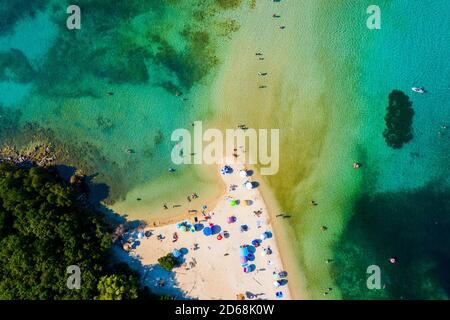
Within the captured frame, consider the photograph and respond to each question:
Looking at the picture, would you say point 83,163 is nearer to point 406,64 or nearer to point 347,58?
point 347,58

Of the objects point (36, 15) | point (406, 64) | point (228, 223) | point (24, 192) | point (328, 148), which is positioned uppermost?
point (36, 15)

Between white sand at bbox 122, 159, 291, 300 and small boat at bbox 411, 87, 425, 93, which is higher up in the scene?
small boat at bbox 411, 87, 425, 93

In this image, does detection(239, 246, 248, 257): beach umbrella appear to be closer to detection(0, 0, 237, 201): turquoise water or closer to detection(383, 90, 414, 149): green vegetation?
detection(0, 0, 237, 201): turquoise water

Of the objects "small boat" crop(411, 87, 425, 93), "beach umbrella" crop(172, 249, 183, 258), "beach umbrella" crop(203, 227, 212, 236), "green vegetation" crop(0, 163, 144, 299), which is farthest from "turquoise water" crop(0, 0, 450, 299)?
"beach umbrella" crop(172, 249, 183, 258)

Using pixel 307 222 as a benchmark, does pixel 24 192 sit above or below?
above

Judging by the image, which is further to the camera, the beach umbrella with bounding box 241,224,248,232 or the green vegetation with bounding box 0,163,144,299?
the beach umbrella with bounding box 241,224,248,232

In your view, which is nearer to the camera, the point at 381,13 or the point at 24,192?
the point at 24,192

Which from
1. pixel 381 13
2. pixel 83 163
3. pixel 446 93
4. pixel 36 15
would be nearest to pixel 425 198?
pixel 446 93
